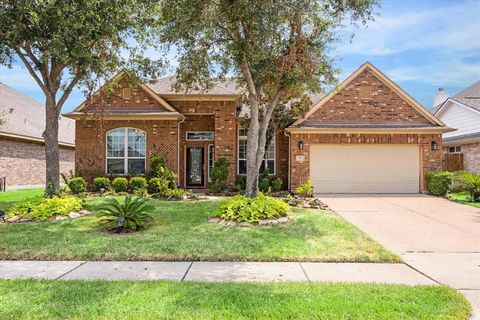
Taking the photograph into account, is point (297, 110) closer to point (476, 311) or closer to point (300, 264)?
point (300, 264)

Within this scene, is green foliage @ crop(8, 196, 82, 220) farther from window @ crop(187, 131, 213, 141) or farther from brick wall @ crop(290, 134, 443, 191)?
brick wall @ crop(290, 134, 443, 191)

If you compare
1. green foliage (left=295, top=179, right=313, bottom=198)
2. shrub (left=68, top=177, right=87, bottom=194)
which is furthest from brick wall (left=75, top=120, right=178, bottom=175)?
green foliage (left=295, top=179, right=313, bottom=198)

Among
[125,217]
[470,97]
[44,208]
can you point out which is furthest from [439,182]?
[44,208]

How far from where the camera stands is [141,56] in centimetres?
1196

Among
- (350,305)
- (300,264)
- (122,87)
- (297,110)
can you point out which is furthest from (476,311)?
(122,87)

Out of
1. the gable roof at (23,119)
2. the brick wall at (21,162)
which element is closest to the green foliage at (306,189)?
the gable roof at (23,119)

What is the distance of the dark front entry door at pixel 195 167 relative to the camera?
18.2 m

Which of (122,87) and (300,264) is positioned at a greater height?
(122,87)

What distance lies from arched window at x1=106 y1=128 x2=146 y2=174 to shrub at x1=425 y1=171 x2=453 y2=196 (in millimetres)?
13079

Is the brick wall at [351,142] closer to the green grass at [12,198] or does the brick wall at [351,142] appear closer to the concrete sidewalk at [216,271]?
the green grass at [12,198]

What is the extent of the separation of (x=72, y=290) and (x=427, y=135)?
16.3 m

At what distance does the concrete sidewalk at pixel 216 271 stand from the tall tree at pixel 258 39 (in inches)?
191

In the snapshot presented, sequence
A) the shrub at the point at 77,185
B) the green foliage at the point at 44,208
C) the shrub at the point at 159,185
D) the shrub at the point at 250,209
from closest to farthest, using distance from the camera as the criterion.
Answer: the shrub at the point at 250,209
the green foliage at the point at 44,208
the shrub at the point at 159,185
the shrub at the point at 77,185

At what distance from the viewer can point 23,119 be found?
21484 mm
